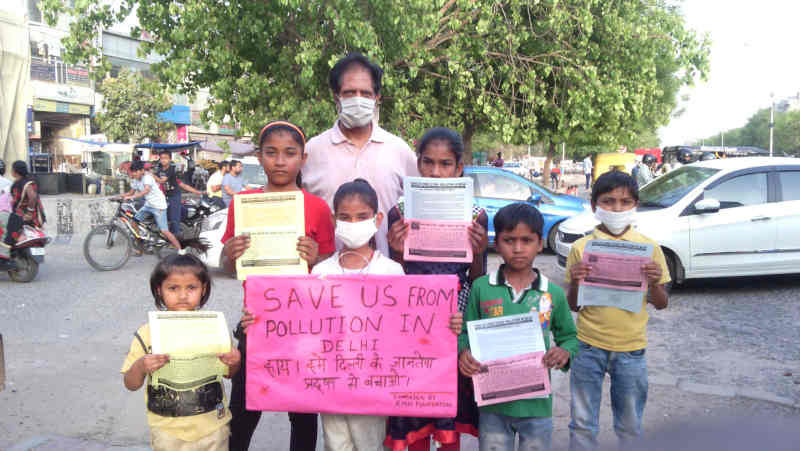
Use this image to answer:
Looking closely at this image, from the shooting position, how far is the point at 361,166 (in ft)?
9.78

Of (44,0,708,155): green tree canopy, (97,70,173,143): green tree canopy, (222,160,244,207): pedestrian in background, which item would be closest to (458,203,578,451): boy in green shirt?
(44,0,708,155): green tree canopy

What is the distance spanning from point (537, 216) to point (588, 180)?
34.9 meters

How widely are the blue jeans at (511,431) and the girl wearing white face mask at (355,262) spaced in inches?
17.1

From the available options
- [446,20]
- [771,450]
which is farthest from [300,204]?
[446,20]

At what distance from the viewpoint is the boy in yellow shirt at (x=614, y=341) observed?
2945mm

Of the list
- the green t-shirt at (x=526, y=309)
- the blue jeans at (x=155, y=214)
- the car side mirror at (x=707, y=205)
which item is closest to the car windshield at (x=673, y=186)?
the car side mirror at (x=707, y=205)

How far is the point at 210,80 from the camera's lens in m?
11.0

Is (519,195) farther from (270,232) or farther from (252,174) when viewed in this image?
(270,232)

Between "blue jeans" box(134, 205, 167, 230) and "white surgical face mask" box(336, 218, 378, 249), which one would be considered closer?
"white surgical face mask" box(336, 218, 378, 249)

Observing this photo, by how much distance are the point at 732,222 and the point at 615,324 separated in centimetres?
555

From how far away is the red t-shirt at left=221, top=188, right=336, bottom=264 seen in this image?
107 inches

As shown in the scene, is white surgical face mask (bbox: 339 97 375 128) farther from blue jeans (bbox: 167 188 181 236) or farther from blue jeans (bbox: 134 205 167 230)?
blue jeans (bbox: 167 188 181 236)

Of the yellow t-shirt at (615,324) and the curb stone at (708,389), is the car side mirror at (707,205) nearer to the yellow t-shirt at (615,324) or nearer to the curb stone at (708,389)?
the curb stone at (708,389)

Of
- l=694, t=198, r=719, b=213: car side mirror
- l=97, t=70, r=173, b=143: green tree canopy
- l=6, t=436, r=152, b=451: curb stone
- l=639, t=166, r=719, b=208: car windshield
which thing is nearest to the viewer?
l=6, t=436, r=152, b=451: curb stone
